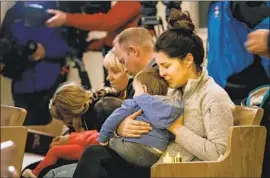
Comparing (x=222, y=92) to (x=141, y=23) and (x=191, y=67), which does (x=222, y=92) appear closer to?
(x=191, y=67)

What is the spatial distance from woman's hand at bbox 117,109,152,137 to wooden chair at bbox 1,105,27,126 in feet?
1.12

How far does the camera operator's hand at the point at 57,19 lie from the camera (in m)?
3.67

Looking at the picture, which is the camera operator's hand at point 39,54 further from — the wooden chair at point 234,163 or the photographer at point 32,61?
the wooden chair at point 234,163

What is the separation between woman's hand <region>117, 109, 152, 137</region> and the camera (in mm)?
1899

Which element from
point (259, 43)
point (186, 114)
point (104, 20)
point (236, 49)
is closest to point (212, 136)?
point (186, 114)

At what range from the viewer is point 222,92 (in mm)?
1831

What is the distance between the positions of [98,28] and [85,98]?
3.56 feet

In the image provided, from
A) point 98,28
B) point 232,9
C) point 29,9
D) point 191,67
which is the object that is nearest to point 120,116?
point 191,67

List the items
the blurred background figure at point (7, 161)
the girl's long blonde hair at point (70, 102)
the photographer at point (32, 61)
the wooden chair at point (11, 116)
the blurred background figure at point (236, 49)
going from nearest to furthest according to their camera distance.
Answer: the blurred background figure at point (7, 161) → the wooden chair at point (11, 116) → the girl's long blonde hair at point (70, 102) → the blurred background figure at point (236, 49) → the photographer at point (32, 61)

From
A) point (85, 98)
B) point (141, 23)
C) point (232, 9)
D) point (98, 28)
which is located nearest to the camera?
point (85, 98)

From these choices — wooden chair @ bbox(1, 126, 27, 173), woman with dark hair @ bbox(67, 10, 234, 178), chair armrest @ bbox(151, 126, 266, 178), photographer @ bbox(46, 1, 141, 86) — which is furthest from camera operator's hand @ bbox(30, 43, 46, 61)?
chair armrest @ bbox(151, 126, 266, 178)

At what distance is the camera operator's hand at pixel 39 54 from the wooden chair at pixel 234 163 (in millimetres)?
2356

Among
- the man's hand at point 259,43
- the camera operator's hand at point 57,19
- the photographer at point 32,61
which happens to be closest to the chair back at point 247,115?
the man's hand at point 259,43

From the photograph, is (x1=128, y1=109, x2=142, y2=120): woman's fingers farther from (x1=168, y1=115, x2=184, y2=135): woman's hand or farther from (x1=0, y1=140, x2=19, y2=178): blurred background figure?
(x1=0, y1=140, x2=19, y2=178): blurred background figure
